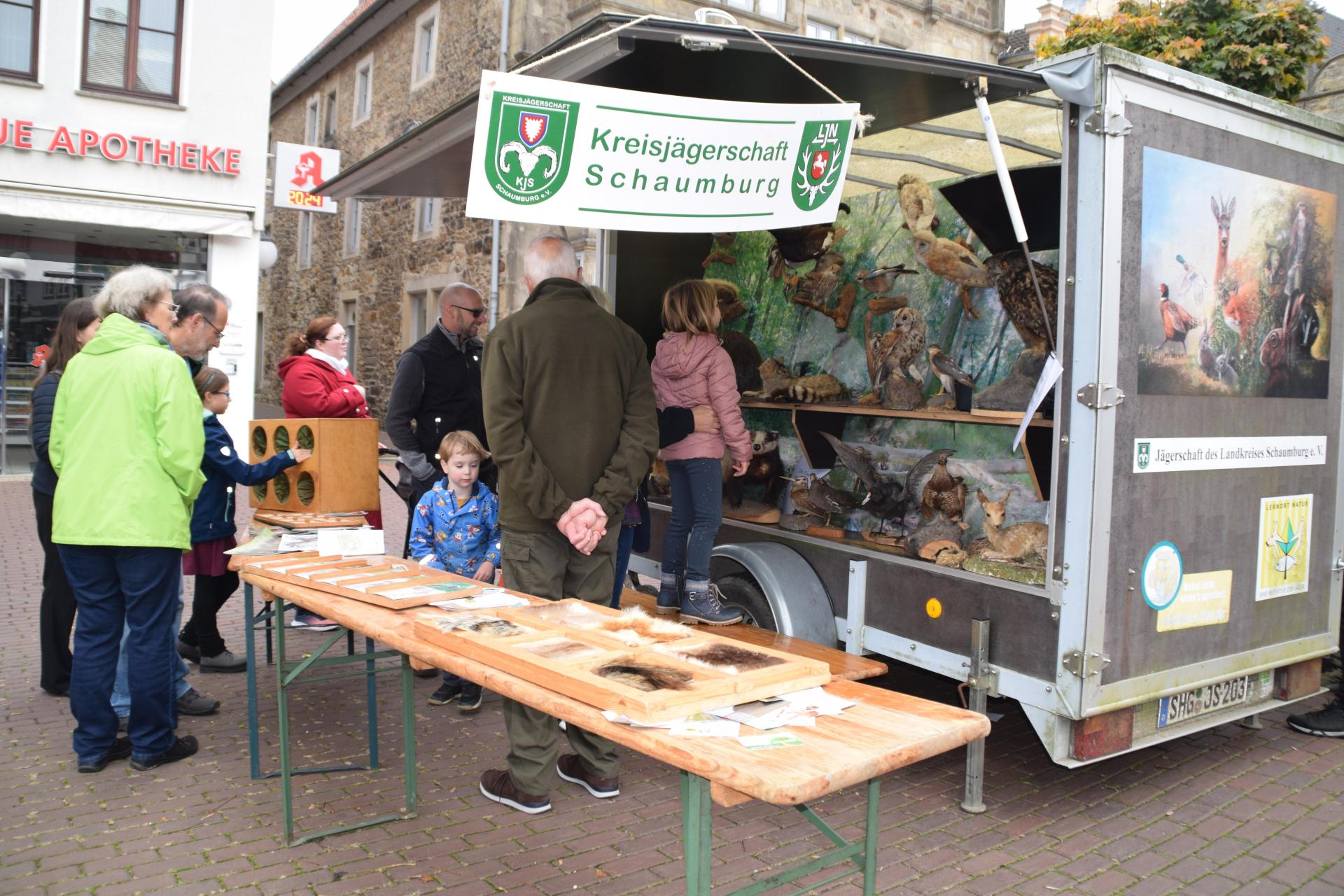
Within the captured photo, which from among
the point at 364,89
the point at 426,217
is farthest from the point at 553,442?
the point at 364,89

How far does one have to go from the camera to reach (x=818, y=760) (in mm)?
2029

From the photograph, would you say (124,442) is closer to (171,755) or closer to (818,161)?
(171,755)

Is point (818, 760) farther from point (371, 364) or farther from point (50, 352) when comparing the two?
point (371, 364)

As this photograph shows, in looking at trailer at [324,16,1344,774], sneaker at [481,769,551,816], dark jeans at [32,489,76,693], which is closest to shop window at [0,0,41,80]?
dark jeans at [32,489,76,693]

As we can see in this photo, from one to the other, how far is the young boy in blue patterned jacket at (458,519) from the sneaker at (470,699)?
2.34 feet

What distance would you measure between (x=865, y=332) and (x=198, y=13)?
39.0 feet

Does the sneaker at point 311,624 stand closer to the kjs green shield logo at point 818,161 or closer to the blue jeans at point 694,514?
the blue jeans at point 694,514

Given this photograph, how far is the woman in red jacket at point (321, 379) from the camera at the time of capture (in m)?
5.49

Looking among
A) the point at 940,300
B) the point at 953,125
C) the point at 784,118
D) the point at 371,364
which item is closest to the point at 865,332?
the point at 940,300

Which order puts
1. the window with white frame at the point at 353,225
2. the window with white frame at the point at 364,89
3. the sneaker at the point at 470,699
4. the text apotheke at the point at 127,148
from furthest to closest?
the window with white frame at the point at 353,225
the window with white frame at the point at 364,89
the text apotheke at the point at 127,148
the sneaker at the point at 470,699

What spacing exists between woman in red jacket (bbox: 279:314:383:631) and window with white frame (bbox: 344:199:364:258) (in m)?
18.2

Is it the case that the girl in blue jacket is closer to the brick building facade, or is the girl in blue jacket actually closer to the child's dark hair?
the child's dark hair

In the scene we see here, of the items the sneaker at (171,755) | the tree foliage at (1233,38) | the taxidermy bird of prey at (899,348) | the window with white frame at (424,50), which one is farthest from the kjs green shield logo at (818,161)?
the window with white frame at (424,50)

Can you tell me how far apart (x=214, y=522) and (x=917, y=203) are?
3902mm
